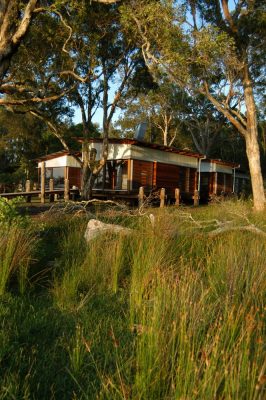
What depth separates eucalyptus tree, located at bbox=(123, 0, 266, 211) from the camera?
45.8 ft

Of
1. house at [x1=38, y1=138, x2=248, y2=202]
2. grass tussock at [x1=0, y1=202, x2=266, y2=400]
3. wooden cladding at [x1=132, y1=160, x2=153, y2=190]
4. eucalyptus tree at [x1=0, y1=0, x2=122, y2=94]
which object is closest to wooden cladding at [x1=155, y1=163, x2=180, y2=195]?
house at [x1=38, y1=138, x2=248, y2=202]

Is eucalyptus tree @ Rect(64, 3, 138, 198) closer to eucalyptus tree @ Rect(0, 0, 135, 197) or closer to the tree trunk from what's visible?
eucalyptus tree @ Rect(0, 0, 135, 197)

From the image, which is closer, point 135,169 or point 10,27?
point 10,27

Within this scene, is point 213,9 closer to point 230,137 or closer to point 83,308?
point 83,308

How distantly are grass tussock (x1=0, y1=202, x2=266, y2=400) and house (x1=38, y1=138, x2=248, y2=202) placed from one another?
1641 cm

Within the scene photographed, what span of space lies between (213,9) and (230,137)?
84.5 feet

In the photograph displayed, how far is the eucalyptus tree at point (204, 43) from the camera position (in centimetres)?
1395

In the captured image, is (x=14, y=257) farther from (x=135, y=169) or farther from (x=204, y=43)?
(x=135, y=169)

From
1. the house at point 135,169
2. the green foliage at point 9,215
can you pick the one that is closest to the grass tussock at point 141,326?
the green foliage at point 9,215

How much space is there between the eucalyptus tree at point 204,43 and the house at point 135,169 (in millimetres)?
6004

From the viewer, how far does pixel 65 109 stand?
2228cm

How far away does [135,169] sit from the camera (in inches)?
910

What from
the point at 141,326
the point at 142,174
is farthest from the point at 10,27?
the point at 142,174

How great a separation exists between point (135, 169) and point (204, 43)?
34.4 feet
